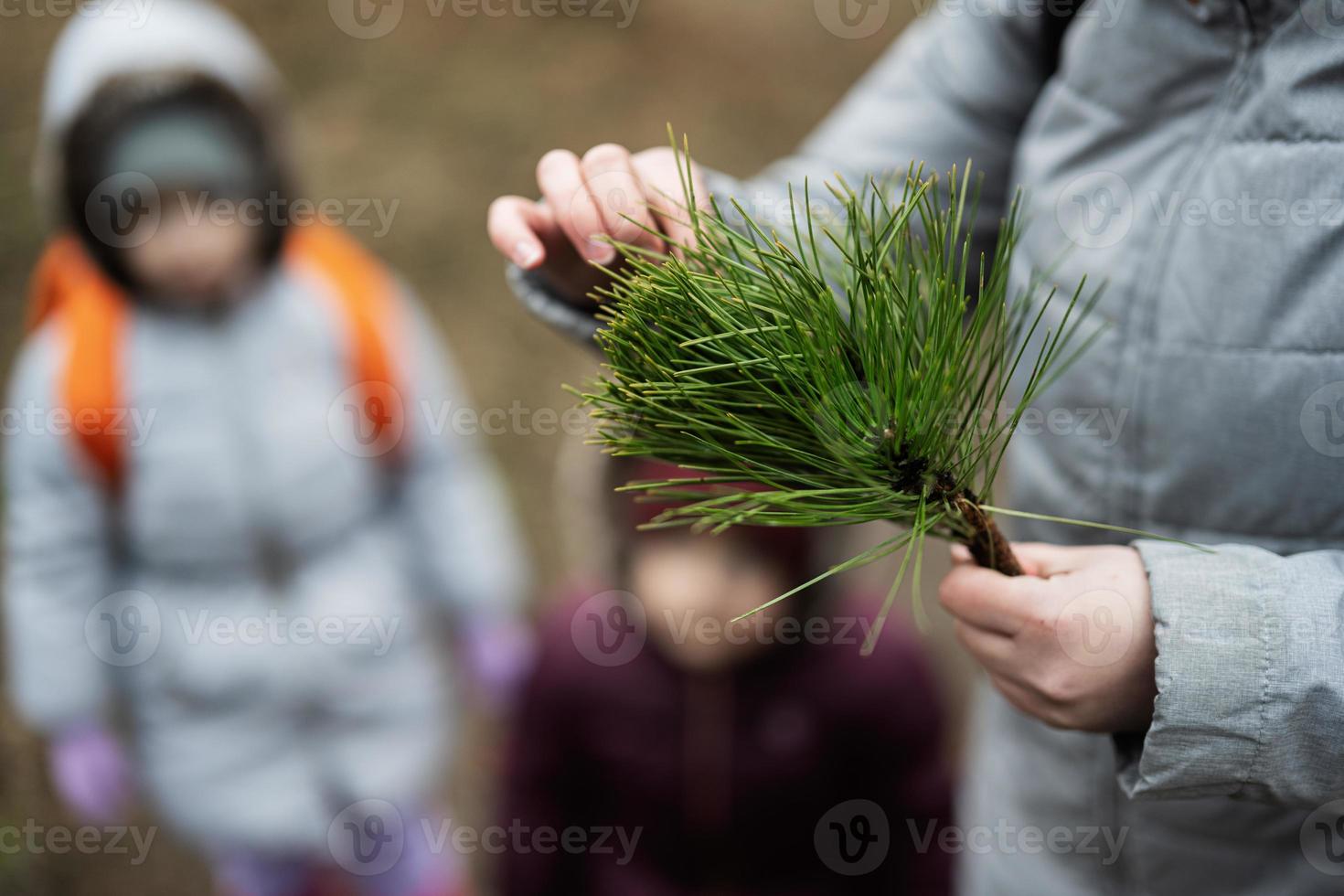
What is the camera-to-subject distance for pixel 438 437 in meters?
1.50

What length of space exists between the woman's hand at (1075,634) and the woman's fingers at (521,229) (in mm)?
288

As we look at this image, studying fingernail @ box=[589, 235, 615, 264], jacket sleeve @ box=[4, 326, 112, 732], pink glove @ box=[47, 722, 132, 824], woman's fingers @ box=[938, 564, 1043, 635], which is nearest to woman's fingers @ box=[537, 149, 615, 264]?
fingernail @ box=[589, 235, 615, 264]

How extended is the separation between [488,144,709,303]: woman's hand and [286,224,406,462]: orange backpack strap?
855 mm

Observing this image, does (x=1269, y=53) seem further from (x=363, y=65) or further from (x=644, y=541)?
(x=363, y=65)

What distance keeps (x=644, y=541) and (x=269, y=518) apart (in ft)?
1.77

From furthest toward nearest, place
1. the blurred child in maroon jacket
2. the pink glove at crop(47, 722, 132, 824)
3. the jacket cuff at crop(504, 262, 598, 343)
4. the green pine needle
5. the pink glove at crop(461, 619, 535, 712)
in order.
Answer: the pink glove at crop(461, 619, 535, 712) < the pink glove at crop(47, 722, 132, 824) < the blurred child in maroon jacket < the jacket cuff at crop(504, 262, 598, 343) < the green pine needle

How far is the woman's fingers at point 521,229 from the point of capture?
1.86 ft

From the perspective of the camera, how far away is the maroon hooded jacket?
124 cm

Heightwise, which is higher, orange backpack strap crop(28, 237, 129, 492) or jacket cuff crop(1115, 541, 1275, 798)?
orange backpack strap crop(28, 237, 129, 492)

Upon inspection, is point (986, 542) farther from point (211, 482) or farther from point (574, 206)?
point (211, 482)

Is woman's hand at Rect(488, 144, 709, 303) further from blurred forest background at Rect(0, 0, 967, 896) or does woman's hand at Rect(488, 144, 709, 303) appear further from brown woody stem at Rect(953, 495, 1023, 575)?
blurred forest background at Rect(0, 0, 967, 896)

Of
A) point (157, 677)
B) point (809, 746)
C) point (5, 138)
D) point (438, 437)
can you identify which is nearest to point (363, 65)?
point (5, 138)

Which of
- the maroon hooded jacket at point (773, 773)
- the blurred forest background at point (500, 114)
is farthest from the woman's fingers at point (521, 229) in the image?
the blurred forest background at point (500, 114)

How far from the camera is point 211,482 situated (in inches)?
52.7
